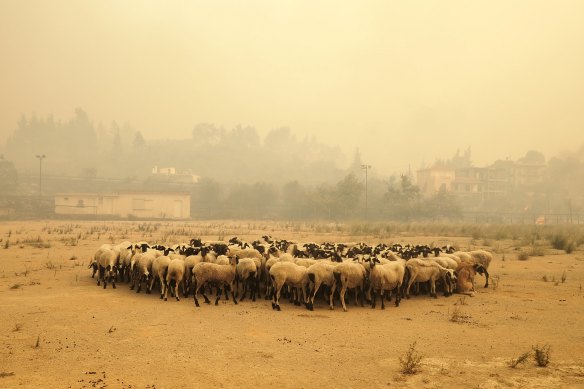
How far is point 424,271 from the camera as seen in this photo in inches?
546

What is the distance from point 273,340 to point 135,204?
7638 centimetres

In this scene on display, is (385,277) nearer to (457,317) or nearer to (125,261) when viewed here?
(457,317)

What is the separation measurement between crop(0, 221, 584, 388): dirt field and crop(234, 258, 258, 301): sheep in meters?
0.68

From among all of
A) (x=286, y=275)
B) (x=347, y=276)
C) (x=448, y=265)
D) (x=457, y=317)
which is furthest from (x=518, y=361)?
(x=448, y=265)

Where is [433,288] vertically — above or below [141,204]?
below

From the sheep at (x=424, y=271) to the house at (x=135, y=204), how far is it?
69.3 metres

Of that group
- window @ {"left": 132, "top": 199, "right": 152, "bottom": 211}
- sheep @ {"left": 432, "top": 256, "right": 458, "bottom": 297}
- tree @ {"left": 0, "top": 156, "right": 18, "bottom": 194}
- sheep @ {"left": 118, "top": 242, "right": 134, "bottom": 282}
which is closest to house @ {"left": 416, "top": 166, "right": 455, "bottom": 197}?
window @ {"left": 132, "top": 199, "right": 152, "bottom": 211}

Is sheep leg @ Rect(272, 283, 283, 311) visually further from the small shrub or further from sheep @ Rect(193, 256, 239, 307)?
the small shrub

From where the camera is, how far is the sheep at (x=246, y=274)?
1314 cm

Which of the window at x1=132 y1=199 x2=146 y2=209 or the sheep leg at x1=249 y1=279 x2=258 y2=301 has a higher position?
the window at x1=132 y1=199 x2=146 y2=209

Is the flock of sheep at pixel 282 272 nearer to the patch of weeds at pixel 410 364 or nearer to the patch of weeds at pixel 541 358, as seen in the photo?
the patch of weeds at pixel 410 364

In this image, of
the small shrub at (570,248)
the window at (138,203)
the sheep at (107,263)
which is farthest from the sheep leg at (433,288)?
the window at (138,203)

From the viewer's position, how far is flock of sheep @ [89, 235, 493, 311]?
40.4ft

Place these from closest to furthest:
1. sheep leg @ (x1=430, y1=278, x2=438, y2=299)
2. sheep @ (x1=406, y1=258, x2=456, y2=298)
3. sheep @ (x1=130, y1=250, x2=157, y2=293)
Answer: sheep @ (x1=130, y1=250, x2=157, y2=293) → sheep @ (x1=406, y1=258, x2=456, y2=298) → sheep leg @ (x1=430, y1=278, x2=438, y2=299)
